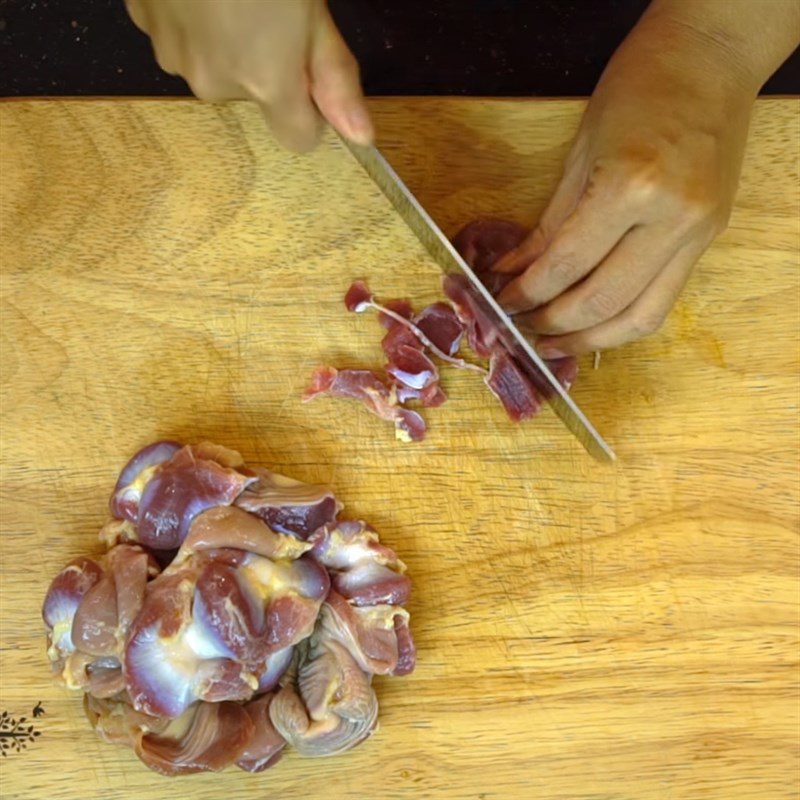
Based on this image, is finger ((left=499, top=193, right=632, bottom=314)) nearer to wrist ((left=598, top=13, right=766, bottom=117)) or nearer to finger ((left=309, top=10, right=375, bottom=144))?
wrist ((left=598, top=13, right=766, bottom=117))

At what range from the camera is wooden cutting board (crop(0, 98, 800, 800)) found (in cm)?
188

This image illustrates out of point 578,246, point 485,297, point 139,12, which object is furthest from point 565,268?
point 139,12

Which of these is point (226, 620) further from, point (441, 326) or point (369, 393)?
point (441, 326)

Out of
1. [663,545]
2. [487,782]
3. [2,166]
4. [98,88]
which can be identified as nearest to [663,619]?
[663,545]

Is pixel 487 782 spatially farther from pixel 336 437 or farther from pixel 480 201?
pixel 480 201

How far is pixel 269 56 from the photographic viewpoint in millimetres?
1483

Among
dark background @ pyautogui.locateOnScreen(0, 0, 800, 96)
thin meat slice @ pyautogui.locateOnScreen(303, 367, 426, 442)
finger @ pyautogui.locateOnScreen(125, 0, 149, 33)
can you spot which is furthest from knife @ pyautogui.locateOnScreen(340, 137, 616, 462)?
dark background @ pyautogui.locateOnScreen(0, 0, 800, 96)

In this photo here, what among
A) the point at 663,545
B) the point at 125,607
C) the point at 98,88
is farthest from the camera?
the point at 98,88

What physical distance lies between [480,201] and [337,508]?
74 cm

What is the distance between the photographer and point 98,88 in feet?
7.66

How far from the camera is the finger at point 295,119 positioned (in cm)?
156

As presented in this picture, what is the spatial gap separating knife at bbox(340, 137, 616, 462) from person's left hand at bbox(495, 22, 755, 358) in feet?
0.17

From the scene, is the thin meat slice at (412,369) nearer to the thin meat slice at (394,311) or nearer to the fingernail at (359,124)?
the thin meat slice at (394,311)

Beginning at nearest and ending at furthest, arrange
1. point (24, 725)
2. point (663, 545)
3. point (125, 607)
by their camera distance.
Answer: point (125, 607)
point (24, 725)
point (663, 545)
